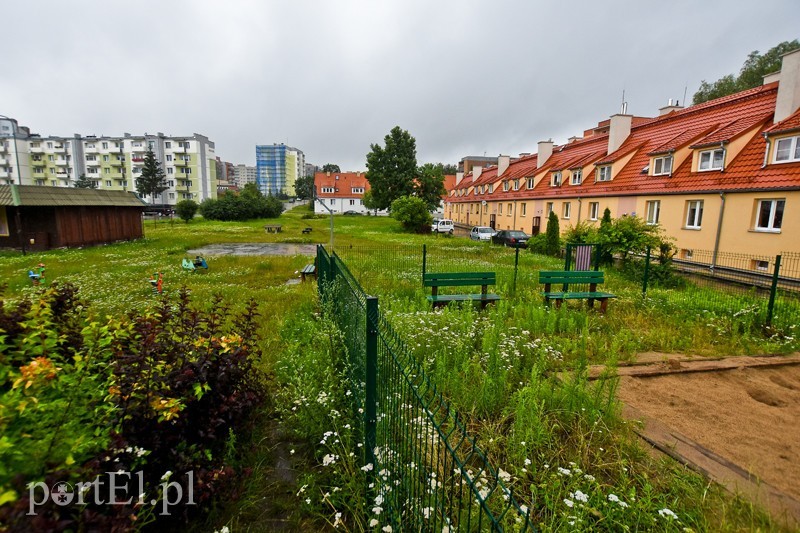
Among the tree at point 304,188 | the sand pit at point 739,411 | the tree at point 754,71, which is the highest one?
the tree at point 754,71

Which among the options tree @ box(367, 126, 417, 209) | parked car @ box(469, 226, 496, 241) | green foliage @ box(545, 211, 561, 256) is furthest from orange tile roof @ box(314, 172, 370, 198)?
green foliage @ box(545, 211, 561, 256)

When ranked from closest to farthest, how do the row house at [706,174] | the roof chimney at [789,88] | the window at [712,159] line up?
the row house at [706,174], the roof chimney at [789,88], the window at [712,159]

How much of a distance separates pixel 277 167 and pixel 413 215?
151m

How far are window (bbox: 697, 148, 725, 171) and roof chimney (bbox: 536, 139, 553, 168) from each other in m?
17.7

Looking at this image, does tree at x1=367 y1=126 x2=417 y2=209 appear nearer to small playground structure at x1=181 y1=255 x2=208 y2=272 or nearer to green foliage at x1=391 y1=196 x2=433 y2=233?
green foliage at x1=391 y1=196 x2=433 y2=233

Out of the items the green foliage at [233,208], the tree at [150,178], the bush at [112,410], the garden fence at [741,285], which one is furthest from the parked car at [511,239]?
the tree at [150,178]

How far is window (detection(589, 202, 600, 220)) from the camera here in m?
25.2

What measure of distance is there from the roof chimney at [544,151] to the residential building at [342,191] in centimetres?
4794

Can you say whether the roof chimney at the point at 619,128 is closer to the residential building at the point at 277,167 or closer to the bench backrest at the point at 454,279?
the bench backrest at the point at 454,279

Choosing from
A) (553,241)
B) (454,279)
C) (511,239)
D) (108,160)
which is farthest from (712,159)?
(108,160)

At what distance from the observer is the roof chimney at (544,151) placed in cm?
3578

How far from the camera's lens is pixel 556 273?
9.06 m

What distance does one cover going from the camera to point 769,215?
1542cm

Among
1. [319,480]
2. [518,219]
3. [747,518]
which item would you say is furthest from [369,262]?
[518,219]
